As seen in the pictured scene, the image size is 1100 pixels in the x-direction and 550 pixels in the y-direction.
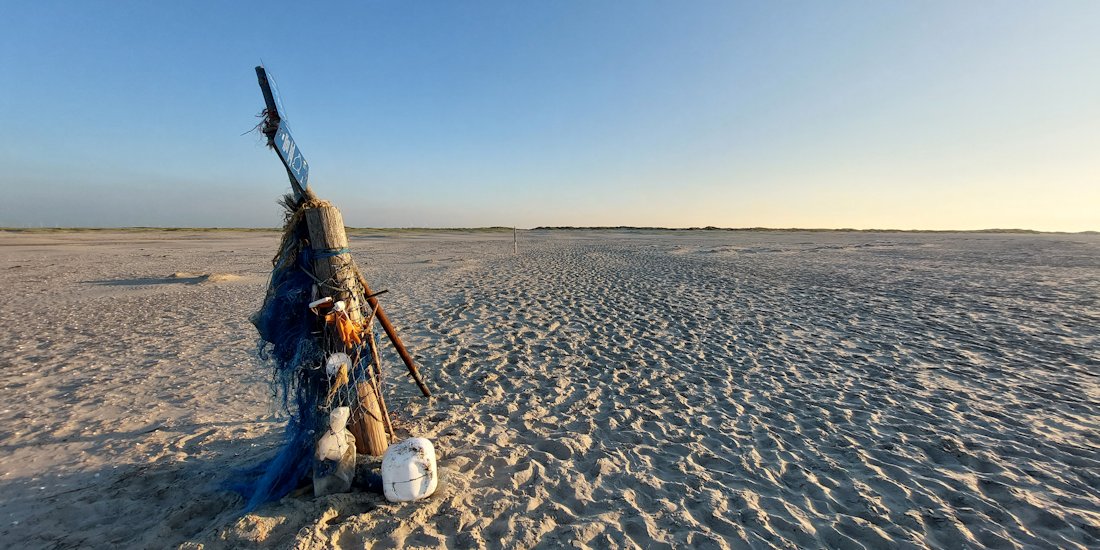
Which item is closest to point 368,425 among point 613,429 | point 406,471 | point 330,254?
point 406,471

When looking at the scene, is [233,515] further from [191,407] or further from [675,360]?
[675,360]

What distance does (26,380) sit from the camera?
5.91 meters

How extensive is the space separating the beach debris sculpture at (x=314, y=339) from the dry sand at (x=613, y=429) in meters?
0.23

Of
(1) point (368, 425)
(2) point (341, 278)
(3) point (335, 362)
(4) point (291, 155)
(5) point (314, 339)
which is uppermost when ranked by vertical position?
(4) point (291, 155)

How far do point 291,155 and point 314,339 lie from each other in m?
1.33

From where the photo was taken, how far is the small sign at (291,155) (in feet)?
9.09

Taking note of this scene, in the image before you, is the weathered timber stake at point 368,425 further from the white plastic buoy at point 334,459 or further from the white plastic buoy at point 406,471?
the white plastic buoy at point 406,471

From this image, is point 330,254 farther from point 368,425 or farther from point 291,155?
point 368,425

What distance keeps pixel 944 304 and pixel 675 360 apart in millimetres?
9242

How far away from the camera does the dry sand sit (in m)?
3.12

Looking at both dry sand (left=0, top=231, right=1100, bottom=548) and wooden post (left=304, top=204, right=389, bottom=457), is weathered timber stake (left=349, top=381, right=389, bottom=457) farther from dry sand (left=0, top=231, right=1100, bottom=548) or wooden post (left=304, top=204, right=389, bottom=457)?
dry sand (left=0, top=231, right=1100, bottom=548)

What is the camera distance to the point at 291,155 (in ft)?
9.83

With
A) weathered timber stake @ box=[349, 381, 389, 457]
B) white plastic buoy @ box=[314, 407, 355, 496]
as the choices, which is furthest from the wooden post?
white plastic buoy @ box=[314, 407, 355, 496]

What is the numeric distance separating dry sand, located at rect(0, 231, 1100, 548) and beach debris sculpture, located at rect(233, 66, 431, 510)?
0.23 m
